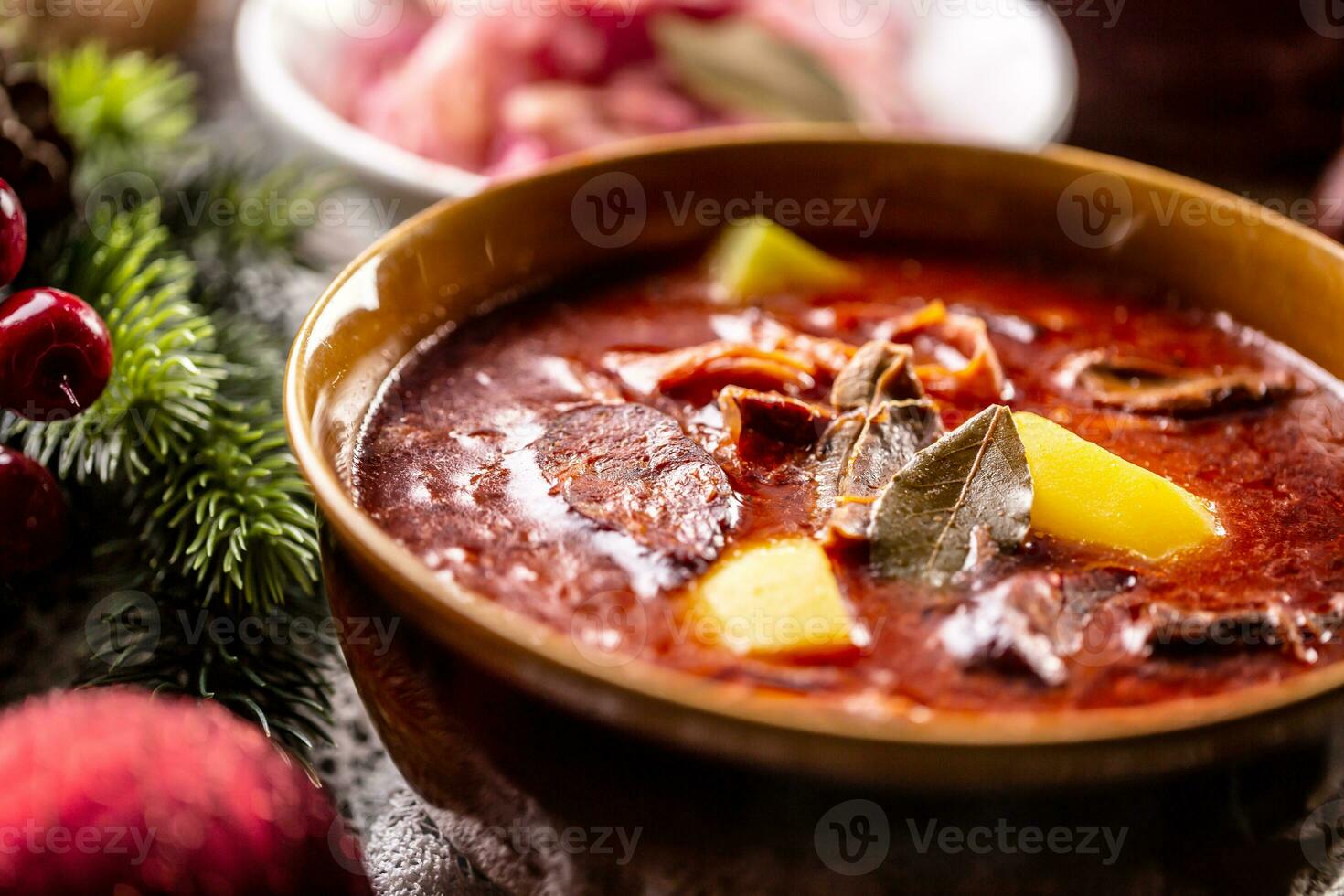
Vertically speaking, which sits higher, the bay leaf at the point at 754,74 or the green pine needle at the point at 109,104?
the green pine needle at the point at 109,104

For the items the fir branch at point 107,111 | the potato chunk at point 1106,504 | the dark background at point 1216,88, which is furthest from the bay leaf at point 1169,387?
the fir branch at point 107,111

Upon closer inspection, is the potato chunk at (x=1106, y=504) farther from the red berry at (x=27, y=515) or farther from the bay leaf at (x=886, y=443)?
the red berry at (x=27, y=515)

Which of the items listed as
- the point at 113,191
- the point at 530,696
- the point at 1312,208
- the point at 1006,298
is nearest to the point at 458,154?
the point at 113,191

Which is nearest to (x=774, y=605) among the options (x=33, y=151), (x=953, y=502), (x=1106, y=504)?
(x=953, y=502)

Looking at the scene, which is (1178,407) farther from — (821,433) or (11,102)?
(11,102)

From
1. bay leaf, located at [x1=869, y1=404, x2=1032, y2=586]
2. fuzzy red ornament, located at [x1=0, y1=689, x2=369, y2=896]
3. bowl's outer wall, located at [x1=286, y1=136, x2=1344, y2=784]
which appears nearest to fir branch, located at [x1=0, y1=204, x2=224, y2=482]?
bowl's outer wall, located at [x1=286, y1=136, x2=1344, y2=784]

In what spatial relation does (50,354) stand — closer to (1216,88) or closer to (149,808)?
(149,808)
